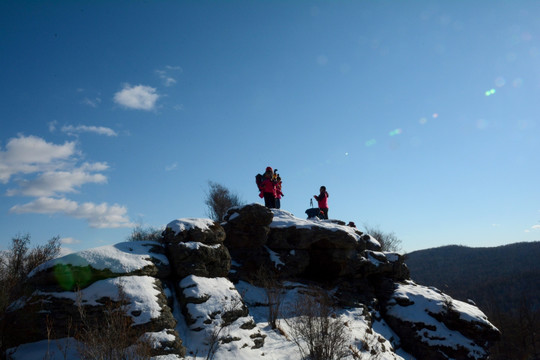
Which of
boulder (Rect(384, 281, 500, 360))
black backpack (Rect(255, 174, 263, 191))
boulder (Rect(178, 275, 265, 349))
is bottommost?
boulder (Rect(384, 281, 500, 360))

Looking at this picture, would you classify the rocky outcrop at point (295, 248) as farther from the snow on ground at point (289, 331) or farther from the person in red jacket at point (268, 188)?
the snow on ground at point (289, 331)

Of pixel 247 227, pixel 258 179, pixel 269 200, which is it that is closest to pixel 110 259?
pixel 247 227

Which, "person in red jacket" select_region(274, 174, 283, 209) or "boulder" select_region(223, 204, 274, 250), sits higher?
"person in red jacket" select_region(274, 174, 283, 209)

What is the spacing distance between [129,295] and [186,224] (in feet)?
12.0

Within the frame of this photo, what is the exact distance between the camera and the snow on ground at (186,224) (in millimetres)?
10791

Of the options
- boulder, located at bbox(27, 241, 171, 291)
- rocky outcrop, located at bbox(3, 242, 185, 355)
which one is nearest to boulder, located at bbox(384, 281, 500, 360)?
rocky outcrop, located at bbox(3, 242, 185, 355)

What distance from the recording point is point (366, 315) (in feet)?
45.4

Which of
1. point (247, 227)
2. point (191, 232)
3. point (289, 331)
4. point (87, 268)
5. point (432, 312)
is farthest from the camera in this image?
point (432, 312)

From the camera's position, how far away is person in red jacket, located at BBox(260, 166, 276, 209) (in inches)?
641

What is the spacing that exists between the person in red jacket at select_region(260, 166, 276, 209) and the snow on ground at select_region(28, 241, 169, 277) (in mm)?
8016

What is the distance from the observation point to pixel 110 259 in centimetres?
848

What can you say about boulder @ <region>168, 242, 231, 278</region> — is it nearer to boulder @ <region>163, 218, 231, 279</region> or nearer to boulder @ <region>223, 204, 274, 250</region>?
boulder @ <region>163, 218, 231, 279</region>

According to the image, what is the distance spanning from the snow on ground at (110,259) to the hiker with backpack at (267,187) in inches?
321

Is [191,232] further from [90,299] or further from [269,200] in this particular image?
Result: [269,200]
